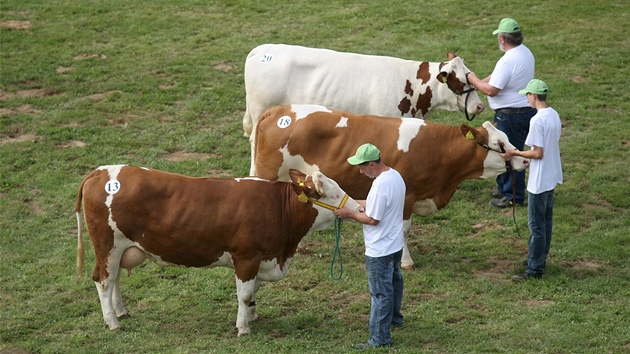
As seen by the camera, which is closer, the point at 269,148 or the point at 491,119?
the point at 269,148

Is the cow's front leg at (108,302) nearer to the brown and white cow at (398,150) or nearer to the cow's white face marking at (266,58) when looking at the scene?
the brown and white cow at (398,150)

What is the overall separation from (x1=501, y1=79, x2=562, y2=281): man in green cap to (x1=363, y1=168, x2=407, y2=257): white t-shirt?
2350 mm

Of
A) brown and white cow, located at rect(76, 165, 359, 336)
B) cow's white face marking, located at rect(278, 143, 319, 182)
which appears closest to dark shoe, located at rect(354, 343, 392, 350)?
brown and white cow, located at rect(76, 165, 359, 336)

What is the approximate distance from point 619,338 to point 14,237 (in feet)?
25.6

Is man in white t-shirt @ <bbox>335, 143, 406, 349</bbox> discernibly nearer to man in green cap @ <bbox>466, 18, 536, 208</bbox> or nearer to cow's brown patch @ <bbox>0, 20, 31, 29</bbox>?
man in green cap @ <bbox>466, 18, 536, 208</bbox>

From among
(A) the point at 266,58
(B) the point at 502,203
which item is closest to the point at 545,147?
(B) the point at 502,203

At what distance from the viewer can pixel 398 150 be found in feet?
37.2

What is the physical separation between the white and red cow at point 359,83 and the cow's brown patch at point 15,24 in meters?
8.64

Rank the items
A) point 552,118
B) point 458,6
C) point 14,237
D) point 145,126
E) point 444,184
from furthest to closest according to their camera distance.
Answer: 1. point 458,6
2. point 145,126
3. point 14,237
4. point 444,184
5. point 552,118

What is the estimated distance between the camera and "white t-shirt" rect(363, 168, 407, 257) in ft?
29.0

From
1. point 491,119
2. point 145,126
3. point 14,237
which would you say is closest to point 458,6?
point 491,119

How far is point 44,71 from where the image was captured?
722 inches

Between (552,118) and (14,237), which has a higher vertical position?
(552,118)

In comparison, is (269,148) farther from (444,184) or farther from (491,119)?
(491,119)
